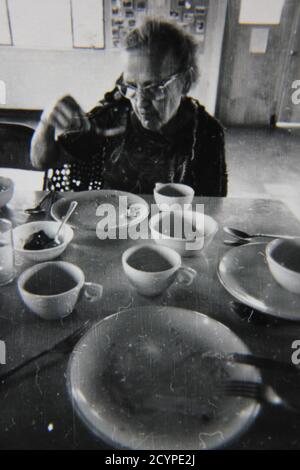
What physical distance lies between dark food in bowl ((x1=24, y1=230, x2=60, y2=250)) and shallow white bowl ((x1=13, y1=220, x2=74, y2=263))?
0.06 ft

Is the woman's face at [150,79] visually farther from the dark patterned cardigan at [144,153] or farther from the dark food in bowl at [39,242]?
the dark food in bowl at [39,242]

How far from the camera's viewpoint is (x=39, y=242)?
2.97 feet

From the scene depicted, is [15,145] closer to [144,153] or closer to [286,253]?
[144,153]

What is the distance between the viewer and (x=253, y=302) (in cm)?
76

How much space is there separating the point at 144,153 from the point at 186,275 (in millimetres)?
788

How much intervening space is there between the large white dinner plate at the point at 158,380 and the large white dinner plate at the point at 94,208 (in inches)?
16.4

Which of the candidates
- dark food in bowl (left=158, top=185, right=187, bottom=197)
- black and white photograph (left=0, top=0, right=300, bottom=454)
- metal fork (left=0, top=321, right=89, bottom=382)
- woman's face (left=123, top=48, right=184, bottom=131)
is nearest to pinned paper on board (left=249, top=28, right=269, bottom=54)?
black and white photograph (left=0, top=0, right=300, bottom=454)

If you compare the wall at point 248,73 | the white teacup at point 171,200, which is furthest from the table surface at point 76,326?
the wall at point 248,73

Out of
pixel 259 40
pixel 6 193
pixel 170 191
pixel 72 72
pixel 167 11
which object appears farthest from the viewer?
pixel 72 72

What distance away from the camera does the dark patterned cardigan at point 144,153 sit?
151 centimetres

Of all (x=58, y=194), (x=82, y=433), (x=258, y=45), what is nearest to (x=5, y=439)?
(x=82, y=433)

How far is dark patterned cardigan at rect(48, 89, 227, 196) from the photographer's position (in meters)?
1.51

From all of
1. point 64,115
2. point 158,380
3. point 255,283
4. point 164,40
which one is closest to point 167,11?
point 164,40
